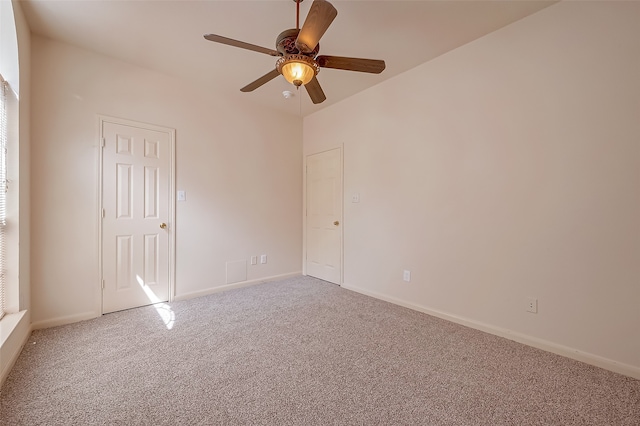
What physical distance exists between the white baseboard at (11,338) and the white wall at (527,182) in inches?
126

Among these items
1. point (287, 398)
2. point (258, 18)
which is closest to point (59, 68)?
point (258, 18)

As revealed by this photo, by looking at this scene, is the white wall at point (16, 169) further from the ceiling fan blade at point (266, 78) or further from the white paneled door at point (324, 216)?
the white paneled door at point (324, 216)

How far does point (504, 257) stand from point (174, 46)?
3588mm

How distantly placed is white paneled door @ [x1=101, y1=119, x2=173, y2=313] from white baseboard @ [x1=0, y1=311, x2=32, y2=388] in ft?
2.05

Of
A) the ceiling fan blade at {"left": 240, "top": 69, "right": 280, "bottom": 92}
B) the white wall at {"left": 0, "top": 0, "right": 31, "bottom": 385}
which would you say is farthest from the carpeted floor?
the ceiling fan blade at {"left": 240, "top": 69, "right": 280, "bottom": 92}

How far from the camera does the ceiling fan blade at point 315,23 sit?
56.2 inches

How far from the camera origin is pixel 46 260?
246cm

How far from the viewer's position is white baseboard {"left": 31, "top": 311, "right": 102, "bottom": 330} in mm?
2400

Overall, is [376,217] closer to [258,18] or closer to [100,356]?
[258,18]

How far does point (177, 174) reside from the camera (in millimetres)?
3184

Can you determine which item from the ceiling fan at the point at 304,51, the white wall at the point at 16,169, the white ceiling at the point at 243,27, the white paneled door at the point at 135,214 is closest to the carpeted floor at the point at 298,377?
the white wall at the point at 16,169

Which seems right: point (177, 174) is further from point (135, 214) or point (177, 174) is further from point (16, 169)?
point (16, 169)

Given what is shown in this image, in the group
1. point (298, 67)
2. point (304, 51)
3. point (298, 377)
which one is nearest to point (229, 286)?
point (298, 377)

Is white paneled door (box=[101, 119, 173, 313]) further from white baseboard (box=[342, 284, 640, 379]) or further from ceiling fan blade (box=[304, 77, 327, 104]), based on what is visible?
white baseboard (box=[342, 284, 640, 379])
